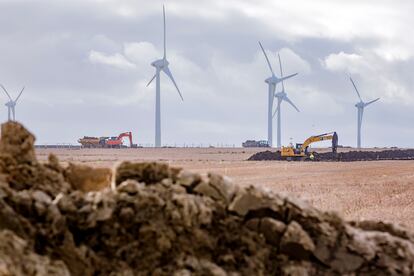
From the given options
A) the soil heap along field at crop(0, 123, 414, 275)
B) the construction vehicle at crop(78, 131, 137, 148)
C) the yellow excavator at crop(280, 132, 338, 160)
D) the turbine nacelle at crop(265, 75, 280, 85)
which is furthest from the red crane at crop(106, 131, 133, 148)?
the soil heap along field at crop(0, 123, 414, 275)

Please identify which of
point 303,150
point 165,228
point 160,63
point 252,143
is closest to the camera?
point 165,228

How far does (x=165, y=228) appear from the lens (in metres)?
8.06

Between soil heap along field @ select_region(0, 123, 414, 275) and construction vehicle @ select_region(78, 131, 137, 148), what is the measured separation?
11137cm

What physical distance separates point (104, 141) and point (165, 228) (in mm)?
114937

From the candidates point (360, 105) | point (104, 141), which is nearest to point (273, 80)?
point (360, 105)

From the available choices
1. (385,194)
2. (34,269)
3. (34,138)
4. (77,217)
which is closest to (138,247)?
(77,217)

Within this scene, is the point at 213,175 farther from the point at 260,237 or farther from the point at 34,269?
the point at 34,269

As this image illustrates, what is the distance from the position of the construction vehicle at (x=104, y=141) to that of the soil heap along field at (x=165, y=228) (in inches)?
4384

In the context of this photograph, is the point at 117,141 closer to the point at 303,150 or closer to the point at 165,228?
the point at 303,150

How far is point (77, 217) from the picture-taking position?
795 centimetres

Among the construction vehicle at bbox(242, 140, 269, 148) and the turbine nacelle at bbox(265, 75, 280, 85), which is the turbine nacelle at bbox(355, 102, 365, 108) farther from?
the construction vehicle at bbox(242, 140, 269, 148)

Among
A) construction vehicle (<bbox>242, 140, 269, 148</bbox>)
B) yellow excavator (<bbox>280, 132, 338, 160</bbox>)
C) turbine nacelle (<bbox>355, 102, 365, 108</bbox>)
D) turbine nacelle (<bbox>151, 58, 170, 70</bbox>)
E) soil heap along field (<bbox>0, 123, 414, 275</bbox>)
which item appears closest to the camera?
soil heap along field (<bbox>0, 123, 414, 275</bbox>)

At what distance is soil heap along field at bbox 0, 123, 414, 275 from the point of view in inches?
306

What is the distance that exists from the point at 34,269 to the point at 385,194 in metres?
21.5
